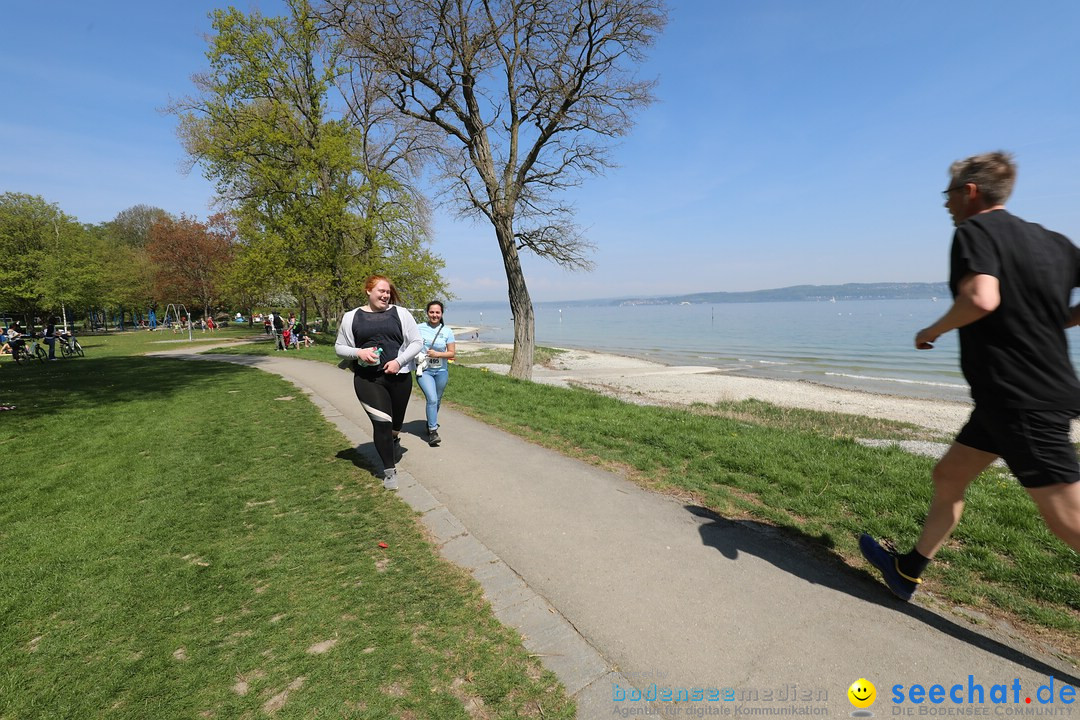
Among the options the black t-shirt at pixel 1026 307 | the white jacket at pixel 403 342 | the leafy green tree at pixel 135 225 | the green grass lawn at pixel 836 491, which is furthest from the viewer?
the leafy green tree at pixel 135 225

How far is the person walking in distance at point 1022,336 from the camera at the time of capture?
1981 millimetres

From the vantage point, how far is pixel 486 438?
6.57 m

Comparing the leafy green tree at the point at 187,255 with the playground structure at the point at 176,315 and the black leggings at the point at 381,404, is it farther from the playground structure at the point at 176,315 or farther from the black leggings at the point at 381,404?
the black leggings at the point at 381,404

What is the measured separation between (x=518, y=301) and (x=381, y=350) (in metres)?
9.45

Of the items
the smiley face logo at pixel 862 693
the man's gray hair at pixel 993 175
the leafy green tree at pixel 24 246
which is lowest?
the smiley face logo at pixel 862 693

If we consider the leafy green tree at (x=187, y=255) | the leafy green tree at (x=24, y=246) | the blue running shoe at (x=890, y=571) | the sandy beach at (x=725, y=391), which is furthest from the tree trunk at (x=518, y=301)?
the leafy green tree at (x=187, y=255)

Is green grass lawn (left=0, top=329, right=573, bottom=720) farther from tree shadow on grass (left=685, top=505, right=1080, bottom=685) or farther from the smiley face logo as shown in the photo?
tree shadow on grass (left=685, top=505, right=1080, bottom=685)

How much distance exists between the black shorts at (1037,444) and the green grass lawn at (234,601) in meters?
2.22

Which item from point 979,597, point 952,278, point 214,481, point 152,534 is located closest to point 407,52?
point 214,481

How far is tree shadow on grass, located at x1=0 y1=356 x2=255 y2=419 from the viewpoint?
8.97 m

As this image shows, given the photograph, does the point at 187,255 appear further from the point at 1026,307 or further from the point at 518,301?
the point at 1026,307

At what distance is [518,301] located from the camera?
13.9 meters

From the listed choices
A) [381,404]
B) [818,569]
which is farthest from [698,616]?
[381,404]

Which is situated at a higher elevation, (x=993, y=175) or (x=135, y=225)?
(x=135, y=225)
